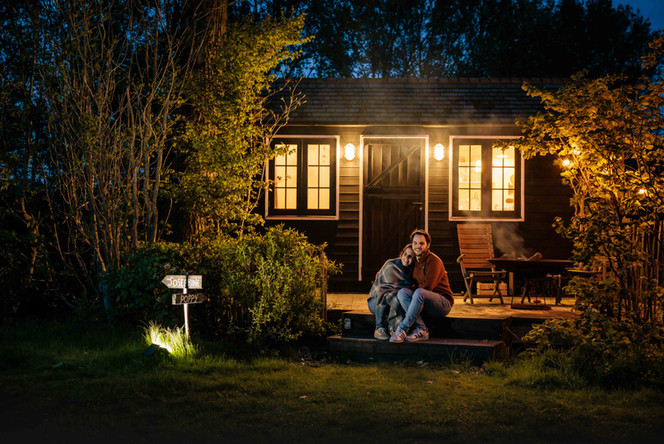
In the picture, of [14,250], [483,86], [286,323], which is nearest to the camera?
[286,323]

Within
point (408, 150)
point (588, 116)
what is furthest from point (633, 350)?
point (408, 150)

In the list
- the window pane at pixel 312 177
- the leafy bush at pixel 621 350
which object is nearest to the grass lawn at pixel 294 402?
the leafy bush at pixel 621 350

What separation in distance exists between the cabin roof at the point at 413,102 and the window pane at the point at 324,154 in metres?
0.68

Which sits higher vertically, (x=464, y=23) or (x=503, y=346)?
(x=464, y=23)

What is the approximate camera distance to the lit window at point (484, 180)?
11656 millimetres

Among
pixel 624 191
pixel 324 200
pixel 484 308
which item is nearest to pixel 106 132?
pixel 324 200

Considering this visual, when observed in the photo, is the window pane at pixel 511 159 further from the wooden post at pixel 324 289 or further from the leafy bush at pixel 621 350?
the leafy bush at pixel 621 350

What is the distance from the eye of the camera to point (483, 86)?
39.6 ft

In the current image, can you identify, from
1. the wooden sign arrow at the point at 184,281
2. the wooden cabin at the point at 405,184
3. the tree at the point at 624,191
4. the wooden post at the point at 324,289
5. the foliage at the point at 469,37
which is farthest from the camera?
the foliage at the point at 469,37

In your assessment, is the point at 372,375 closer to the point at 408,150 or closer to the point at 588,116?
the point at 588,116

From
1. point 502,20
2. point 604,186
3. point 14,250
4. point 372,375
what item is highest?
point 502,20

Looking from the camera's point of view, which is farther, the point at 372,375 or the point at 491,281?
the point at 491,281

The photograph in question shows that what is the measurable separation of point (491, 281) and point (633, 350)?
5439 millimetres

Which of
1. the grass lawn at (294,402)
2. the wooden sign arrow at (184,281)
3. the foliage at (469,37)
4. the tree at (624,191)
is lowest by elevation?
the grass lawn at (294,402)
